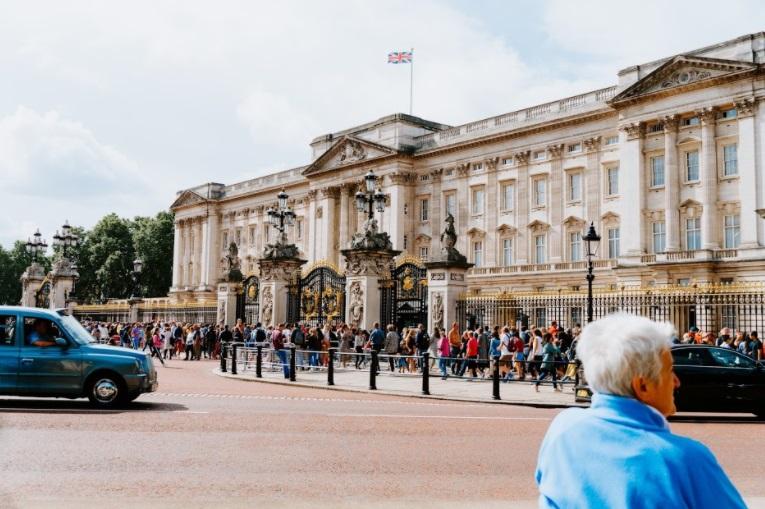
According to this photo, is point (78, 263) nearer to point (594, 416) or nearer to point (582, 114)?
point (582, 114)

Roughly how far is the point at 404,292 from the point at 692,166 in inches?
1035

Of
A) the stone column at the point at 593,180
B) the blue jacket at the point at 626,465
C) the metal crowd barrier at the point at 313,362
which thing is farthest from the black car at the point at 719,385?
the stone column at the point at 593,180

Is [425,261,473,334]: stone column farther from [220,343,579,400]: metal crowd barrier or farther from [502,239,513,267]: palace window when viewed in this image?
[502,239,513,267]: palace window

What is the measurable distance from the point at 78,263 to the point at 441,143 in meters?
56.8

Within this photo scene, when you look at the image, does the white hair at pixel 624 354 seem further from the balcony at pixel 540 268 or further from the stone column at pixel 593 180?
the stone column at pixel 593 180

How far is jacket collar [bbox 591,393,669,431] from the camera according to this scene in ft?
7.96

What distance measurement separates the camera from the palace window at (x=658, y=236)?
4728cm

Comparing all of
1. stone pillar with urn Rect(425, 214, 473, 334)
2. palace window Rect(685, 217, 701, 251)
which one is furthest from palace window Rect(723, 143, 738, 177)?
stone pillar with urn Rect(425, 214, 473, 334)

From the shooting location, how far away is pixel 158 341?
117 ft

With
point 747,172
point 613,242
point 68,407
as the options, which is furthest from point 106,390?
point 613,242

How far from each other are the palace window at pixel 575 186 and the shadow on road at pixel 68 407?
4369cm

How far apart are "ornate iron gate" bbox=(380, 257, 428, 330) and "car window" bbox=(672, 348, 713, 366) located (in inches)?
511

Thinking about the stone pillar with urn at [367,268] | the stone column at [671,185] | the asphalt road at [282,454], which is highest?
the stone column at [671,185]

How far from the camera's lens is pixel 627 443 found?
2.36 meters
